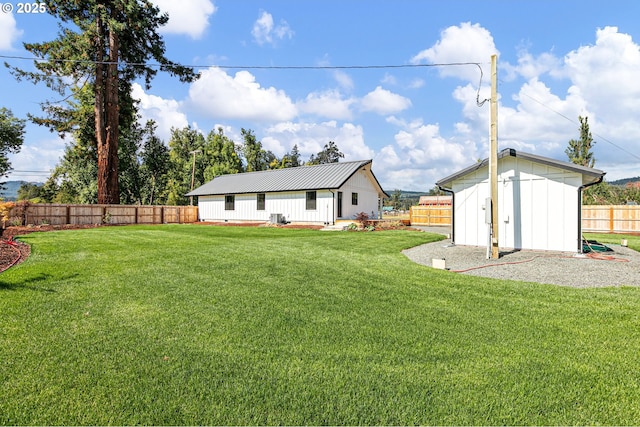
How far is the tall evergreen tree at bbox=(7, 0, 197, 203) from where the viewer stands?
725 inches

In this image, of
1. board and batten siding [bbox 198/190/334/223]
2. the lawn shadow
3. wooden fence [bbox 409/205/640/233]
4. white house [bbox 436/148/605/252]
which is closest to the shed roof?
white house [bbox 436/148/605/252]

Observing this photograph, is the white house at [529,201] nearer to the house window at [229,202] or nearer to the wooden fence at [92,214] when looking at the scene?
the house window at [229,202]

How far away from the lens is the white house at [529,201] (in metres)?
8.40

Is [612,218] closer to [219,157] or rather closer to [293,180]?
[293,180]

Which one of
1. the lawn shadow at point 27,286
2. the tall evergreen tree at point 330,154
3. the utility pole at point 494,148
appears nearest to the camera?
the lawn shadow at point 27,286

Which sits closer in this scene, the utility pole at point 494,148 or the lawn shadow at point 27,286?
the lawn shadow at point 27,286

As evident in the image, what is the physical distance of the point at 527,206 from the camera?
29.6ft

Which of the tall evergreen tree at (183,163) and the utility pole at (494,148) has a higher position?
the tall evergreen tree at (183,163)

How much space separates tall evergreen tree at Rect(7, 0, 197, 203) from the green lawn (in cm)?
1787

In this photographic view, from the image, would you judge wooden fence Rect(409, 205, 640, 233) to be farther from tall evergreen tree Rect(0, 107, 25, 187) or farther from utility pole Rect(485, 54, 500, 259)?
tall evergreen tree Rect(0, 107, 25, 187)

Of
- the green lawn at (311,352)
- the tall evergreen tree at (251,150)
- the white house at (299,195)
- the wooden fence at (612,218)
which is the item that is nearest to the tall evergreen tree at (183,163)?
the tall evergreen tree at (251,150)

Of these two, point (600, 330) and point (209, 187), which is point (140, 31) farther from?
point (600, 330)

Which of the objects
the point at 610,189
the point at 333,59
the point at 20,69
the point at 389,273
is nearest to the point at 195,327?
the point at 389,273

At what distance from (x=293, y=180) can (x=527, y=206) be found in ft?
51.4
